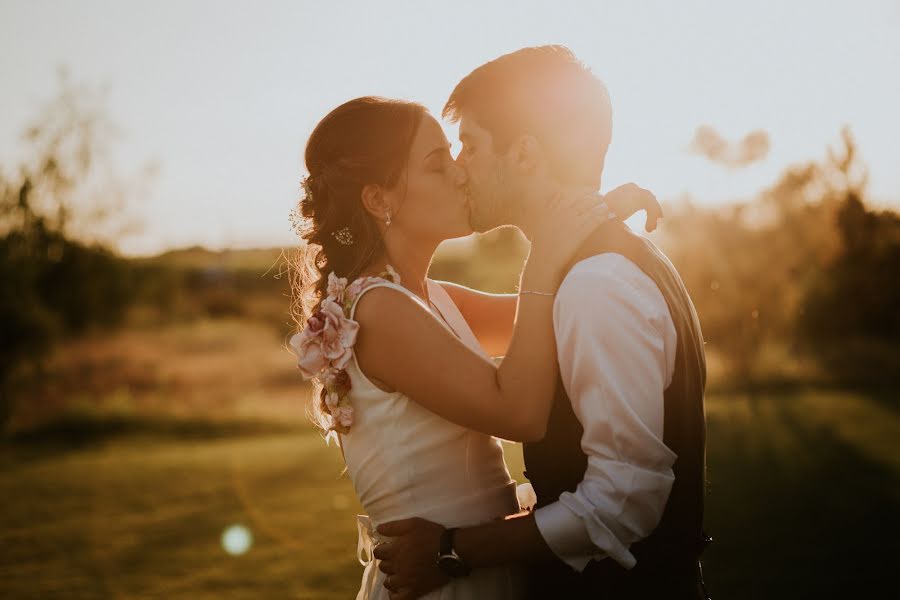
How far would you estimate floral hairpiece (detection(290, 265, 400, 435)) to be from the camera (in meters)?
2.79

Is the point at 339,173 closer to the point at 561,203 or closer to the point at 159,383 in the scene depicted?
the point at 561,203

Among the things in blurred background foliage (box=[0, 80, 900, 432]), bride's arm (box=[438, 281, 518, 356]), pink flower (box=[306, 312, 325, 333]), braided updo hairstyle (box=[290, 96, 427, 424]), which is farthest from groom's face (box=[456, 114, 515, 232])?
blurred background foliage (box=[0, 80, 900, 432])

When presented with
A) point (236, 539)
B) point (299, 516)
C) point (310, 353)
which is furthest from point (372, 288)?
point (299, 516)

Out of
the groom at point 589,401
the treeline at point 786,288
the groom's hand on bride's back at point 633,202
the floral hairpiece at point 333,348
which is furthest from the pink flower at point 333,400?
the treeline at point 786,288

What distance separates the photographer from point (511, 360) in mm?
2521

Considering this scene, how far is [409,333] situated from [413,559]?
0.74 meters

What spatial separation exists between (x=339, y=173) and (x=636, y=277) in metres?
1.33

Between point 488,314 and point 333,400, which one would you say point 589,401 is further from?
point 488,314

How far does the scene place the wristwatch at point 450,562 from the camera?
2609 mm

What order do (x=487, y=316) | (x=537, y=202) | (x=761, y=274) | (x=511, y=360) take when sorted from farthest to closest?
(x=761, y=274) < (x=487, y=316) < (x=537, y=202) < (x=511, y=360)

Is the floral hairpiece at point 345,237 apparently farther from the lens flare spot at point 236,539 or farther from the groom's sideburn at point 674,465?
the lens flare spot at point 236,539

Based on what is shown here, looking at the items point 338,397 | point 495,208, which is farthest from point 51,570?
point 495,208

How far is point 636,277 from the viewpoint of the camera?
2.30m

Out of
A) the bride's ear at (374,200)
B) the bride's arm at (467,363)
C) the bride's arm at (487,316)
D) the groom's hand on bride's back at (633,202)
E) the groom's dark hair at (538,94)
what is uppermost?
the groom's dark hair at (538,94)
